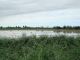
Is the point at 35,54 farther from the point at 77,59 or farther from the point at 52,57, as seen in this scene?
the point at 77,59

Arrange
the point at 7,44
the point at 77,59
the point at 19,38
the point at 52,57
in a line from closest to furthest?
1. the point at 52,57
2. the point at 77,59
3. the point at 7,44
4. the point at 19,38

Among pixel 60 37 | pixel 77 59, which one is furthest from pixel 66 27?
pixel 77 59

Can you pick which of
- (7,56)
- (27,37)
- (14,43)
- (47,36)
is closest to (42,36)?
(47,36)

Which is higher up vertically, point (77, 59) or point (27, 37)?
point (27, 37)

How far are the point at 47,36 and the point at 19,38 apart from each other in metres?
1.64

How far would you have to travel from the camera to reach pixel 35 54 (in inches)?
232

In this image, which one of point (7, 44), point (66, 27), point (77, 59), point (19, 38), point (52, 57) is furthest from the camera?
point (66, 27)

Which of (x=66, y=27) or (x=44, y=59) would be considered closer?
(x=44, y=59)

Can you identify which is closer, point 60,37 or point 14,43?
point 14,43

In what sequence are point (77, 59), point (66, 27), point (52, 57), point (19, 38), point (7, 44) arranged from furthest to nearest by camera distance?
point (66, 27) < point (19, 38) < point (7, 44) < point (77, 59) < point (52, 57)

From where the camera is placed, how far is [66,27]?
1278 inches

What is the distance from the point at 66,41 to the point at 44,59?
3.82 metres

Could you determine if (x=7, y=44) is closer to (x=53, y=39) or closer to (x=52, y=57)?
(x=53, y=39)

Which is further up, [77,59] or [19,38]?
[19,38]
